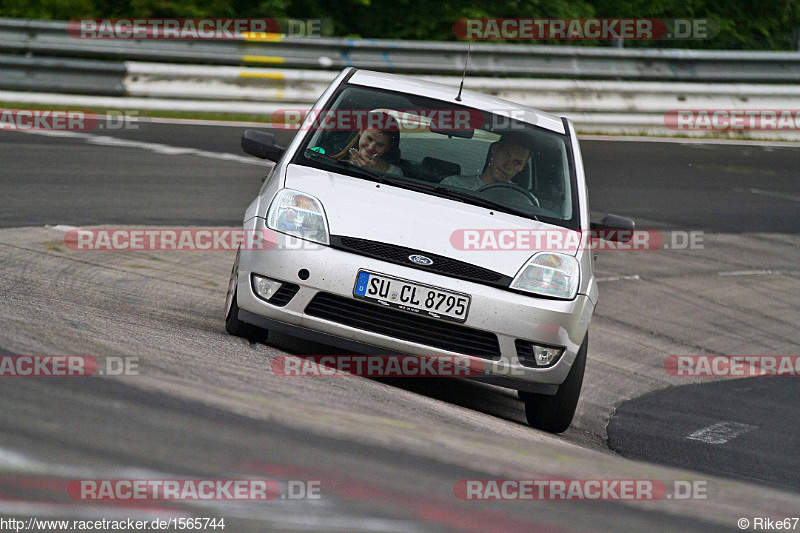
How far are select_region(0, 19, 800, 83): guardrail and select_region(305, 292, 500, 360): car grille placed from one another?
1209 cm

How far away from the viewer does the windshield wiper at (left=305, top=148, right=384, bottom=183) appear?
230 inches

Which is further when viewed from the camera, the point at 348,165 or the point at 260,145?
the point at 260,145

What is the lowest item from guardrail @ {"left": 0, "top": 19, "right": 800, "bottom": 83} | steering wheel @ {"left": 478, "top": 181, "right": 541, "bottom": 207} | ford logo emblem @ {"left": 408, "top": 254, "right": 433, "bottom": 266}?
ford logo emblem @ {"left": 408, "top": 254, "right": 433, "bottom": 266}

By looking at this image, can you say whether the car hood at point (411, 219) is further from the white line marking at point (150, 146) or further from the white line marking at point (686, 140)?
the white line marking at point (686, 140)

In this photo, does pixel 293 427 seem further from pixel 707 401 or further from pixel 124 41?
A: pixel 124 41

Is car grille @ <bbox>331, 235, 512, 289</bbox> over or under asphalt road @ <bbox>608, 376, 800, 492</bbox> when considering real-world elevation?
over

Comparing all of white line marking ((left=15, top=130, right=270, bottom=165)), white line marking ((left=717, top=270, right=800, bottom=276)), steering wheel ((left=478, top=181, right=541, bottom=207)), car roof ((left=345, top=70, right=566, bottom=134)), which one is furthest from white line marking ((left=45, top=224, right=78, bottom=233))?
white line marking ((left=717, top=270, right=800, bottom=276))

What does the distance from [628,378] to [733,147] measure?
474 inches

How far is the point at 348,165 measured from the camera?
5914 mm

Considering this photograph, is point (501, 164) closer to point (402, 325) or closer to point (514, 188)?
point (514, 188)

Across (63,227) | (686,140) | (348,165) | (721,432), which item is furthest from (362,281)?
(686,140)

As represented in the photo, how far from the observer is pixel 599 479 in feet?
11.8

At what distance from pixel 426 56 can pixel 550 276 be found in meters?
12.5

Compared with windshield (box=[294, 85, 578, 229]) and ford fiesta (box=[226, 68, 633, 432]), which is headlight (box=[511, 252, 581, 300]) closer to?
ford fiesta (box=[226, 68, 633, 432])
